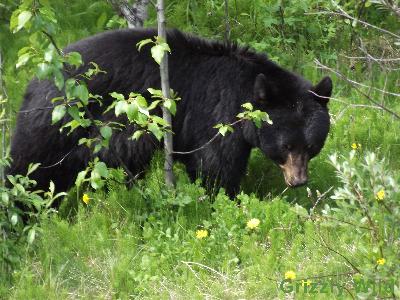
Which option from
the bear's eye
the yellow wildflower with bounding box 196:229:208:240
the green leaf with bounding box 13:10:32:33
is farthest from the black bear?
the green leaf with bounding box 13:10:32:33

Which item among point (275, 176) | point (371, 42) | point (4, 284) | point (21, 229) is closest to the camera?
point (4, 284)

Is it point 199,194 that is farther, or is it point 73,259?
point 199,194

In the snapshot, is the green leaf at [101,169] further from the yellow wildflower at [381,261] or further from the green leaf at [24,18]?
the yellow wildflower at [381,261]

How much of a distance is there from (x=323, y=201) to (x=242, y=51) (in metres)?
1.40

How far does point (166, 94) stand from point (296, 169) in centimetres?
124

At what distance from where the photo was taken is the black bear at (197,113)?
632 cm

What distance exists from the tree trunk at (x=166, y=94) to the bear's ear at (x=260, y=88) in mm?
771

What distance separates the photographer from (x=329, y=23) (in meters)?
9.46

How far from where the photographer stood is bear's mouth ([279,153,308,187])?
20.6 ft

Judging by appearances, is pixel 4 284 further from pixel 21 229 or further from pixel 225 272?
pixel 225 272

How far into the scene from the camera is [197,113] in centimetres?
659

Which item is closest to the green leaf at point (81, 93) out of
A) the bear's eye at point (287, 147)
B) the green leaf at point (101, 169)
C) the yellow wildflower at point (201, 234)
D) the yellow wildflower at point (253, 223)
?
the green leaf at point (101, 169)

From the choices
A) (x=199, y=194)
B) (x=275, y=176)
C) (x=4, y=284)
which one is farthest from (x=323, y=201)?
(x=4, y=284)

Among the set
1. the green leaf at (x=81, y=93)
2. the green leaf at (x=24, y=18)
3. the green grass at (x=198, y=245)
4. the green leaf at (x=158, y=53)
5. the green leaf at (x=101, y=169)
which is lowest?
the green grass at (x=198, y=245)
